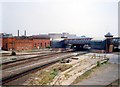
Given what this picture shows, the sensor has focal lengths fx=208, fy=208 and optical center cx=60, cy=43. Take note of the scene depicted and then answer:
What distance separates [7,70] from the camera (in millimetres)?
27109

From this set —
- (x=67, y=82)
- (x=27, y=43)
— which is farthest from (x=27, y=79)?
(x=27, y=43)

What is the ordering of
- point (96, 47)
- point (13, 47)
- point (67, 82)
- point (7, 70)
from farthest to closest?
point (96, 47), point (13, 47), point (7, 70), point (67, 82)

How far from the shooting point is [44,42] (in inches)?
2813

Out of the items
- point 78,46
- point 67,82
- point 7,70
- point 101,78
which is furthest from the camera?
point 78,46

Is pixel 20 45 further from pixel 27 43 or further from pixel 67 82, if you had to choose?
pixel 67 82

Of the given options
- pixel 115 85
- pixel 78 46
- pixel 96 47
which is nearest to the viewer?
pixel 115 85

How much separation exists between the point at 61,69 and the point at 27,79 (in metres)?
7.41

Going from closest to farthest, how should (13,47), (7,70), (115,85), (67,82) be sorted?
(115,85), (67,82), (7,70), (13,47)

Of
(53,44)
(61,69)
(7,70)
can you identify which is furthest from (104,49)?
(7,70)

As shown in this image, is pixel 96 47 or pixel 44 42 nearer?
pixel 96 47

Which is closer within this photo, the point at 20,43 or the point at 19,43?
the point at 19,43

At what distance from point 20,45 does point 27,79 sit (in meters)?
35.4

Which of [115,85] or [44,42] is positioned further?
[44,42]

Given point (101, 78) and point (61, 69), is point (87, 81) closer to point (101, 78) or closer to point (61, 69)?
point (101, 78)
